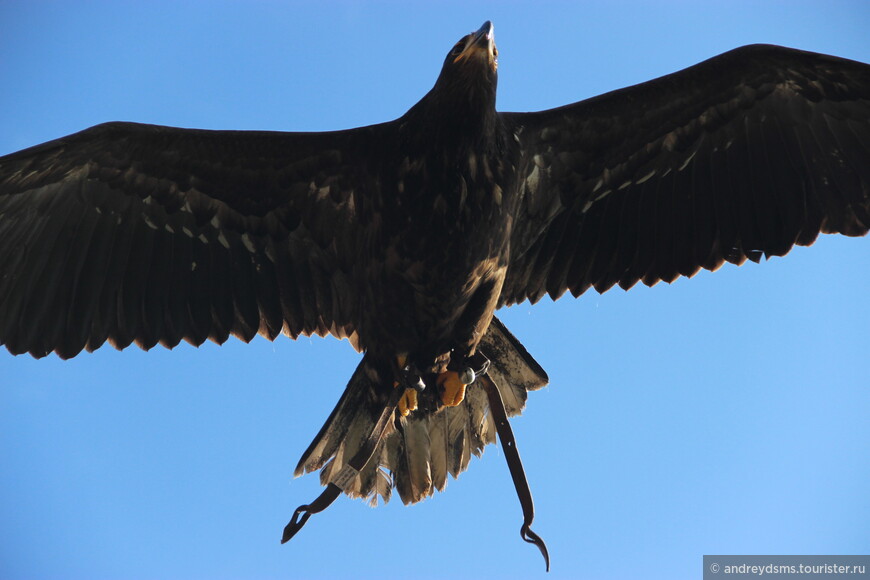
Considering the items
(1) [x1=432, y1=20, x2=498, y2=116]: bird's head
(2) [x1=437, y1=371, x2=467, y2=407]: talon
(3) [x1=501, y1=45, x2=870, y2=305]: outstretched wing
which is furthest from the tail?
(1) [x1=432, y1=20, x2=498, y2=116]: bird's head

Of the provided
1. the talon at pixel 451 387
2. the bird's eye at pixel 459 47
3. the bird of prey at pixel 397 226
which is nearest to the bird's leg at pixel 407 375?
the bird of prey at pixel 397 226

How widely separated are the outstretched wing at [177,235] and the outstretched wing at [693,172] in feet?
4.01

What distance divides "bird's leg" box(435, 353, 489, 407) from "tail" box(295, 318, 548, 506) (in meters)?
0.22

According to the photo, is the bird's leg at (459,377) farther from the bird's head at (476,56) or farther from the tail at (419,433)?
the bird's head at (476,56)

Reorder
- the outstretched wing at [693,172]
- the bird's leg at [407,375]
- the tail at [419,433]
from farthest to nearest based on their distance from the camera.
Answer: the tail at [419,433], the outstretched wing at [693,172], the bird's leg at [407,375]

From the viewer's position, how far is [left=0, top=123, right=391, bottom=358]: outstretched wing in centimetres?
754

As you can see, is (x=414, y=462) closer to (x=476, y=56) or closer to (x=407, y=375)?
(x=407, y=375)

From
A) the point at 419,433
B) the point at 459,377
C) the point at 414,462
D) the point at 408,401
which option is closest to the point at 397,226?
the point at 459,377

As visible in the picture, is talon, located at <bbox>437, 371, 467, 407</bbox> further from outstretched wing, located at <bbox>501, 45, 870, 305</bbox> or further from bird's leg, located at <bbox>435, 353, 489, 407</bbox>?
outstretched wing, located at <bbox>501, 45, 870, 305</bbox>

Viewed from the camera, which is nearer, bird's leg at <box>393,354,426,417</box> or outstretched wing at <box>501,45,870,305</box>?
bird's leg at <box>393,354,426,417</box>

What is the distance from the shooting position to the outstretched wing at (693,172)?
24.7 feet

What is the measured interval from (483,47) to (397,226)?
1206 mm

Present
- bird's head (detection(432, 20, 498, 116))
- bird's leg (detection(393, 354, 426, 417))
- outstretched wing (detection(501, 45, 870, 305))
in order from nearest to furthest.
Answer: bird's head (detection(432, 20, 498, 116)) → bird's leg (detection(393, 354, 426, 417)) → outstretched wing (detection(501, 45, 870, 305))

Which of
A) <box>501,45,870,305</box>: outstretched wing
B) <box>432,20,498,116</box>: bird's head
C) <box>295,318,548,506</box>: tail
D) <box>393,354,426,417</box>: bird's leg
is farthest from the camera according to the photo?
<box>295,318,548,506</box>: tail
